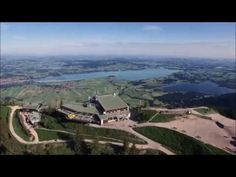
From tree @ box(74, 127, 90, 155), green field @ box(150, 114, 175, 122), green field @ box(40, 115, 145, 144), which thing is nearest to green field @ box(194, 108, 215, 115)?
green field @ box(150, 114, 175, 122)

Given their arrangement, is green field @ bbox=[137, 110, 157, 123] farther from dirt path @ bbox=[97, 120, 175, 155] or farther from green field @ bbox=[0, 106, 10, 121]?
green field @ bbox=[0, 106, 10, 121]

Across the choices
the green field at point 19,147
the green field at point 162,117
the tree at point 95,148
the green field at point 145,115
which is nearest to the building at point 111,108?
the green field at point 145,115

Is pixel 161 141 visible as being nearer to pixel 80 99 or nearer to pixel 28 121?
pixel 80 99

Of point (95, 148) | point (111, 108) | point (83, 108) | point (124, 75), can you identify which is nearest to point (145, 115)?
point (124, 75)

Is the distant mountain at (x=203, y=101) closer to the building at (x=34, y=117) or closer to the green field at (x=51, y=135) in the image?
the green field at (x=51, y=135)
